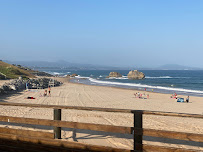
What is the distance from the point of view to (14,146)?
152 inches

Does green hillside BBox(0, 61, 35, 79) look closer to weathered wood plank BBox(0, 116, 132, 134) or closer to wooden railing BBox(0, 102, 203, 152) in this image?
weathered wood plank BBox(0, 116, 132, 134)

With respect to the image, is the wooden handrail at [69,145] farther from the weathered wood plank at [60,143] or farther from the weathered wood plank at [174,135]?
the weathered wood plank at [174,135]

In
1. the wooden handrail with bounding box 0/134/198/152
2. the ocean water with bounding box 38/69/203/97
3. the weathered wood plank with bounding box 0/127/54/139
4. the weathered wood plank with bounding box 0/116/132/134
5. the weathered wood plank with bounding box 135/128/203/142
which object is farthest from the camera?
the ocean water with bounding box 38/69/203/97

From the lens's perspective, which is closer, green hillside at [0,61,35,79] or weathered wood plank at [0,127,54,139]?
weathered wood plank at [0,127,54,139]

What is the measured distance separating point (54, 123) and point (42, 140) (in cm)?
37

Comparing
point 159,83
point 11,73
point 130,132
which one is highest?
point 130,132

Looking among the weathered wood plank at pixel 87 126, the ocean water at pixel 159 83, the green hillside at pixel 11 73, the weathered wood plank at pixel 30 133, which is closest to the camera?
the weathered wood plank at pixel 87 126

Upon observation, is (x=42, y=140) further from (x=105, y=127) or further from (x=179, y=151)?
(x=179, y=151)

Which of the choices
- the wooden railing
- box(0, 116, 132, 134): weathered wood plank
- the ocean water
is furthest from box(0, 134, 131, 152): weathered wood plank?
the ocean water

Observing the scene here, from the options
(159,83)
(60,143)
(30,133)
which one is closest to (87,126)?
(60,143)

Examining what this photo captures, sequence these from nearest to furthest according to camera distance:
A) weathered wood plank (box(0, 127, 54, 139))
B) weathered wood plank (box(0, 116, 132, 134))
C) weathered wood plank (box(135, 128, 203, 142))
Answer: weathered wood plank (box(135, 128, 203, 142)) < weathered wood plank (box(0, 116, 132, 134)) < weathered wood plank (box(0, 127, 54, 139))

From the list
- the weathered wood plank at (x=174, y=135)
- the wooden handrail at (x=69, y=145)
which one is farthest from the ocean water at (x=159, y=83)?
the wooden handrail at (x=69, y=145)

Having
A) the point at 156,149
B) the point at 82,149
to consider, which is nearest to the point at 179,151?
the point at 156,149

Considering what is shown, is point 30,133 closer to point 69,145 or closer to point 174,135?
point 69,145
